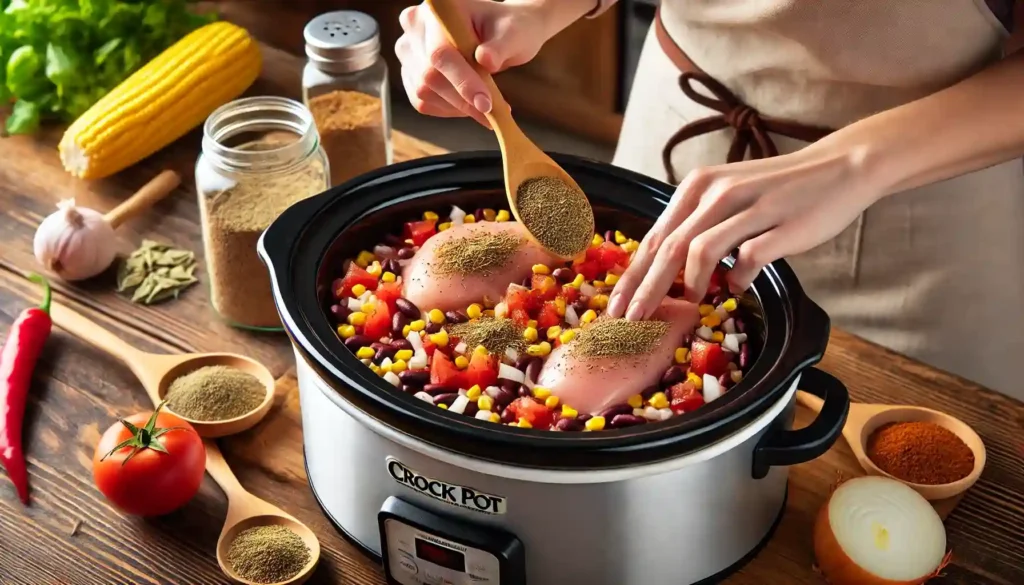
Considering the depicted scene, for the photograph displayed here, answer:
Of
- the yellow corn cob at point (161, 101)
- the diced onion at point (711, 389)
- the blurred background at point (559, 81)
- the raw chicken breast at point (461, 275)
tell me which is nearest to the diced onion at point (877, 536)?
the diced onion at point (711, 389)

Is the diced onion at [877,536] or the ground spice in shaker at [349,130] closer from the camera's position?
the diced onion at [877,536]

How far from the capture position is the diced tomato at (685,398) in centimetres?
146

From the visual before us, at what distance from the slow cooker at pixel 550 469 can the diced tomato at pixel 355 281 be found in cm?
5

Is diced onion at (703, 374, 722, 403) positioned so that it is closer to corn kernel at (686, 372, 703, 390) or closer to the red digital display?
corn kernel at (686, 372, 703, 390)

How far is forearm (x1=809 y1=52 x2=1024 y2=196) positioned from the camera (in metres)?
1.56

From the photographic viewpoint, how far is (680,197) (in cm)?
151

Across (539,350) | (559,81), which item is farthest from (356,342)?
(559,81)

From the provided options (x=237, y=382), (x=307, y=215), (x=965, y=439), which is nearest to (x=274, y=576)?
(x=237, y=382)

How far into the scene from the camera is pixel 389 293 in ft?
5.44

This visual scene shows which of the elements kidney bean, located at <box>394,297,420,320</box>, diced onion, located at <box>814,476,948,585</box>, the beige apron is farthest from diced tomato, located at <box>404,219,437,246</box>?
diced onion, located at <box>814,476,948,585</box>

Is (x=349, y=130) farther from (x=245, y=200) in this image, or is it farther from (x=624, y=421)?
(x=624, y=421)

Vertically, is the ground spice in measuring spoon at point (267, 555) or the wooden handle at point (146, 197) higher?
the wooden handle at point (146, 197)

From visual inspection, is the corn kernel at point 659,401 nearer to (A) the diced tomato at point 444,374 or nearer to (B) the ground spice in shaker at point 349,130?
(A) the diced tomato at point 444,374

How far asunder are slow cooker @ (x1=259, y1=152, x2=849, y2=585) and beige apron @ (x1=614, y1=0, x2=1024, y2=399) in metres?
0.47
